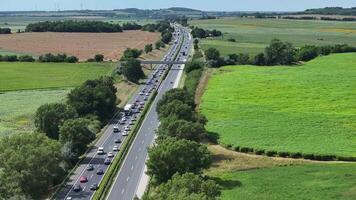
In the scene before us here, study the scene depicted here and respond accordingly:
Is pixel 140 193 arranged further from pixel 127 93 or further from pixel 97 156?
pixel 127 93

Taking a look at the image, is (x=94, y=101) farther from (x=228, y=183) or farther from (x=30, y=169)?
(x=228, y=183)

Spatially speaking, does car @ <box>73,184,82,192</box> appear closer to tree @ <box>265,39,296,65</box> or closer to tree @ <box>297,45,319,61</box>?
tree @ <box>265,39,296,65</box>

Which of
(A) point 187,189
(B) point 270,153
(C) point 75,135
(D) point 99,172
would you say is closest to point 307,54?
(B) point 270,153

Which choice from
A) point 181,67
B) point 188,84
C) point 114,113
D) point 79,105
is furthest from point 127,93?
point 181,67

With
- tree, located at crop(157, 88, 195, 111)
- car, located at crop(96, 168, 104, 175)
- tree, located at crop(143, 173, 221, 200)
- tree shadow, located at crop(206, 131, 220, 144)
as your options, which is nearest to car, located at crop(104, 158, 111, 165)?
car, located at crop(96, 168, 104, 175)

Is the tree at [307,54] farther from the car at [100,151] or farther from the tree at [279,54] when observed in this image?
the car at [100,151]
